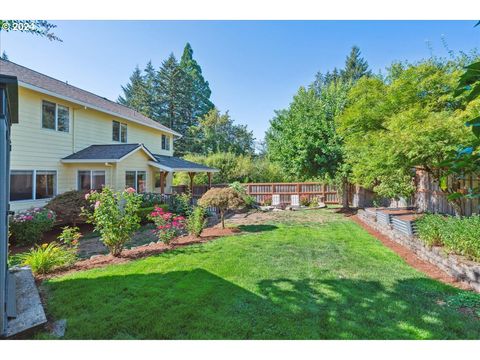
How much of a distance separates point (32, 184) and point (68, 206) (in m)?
1.77

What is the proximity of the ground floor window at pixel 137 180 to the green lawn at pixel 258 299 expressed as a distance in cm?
805

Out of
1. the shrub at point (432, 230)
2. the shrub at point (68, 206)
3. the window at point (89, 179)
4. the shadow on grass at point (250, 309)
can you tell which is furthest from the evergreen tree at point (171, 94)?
the shadow on grass at point (250, 309)

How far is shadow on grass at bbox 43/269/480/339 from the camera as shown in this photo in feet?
10.4

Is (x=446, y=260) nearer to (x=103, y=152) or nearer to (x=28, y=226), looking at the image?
Result: (x=28, y=226)

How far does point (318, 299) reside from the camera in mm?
4051

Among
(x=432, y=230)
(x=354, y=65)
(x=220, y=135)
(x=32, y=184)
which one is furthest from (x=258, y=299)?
(x=354, y=65)

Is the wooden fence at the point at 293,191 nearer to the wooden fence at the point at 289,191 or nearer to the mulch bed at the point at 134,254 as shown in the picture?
the wooden fence at the point at 289,191

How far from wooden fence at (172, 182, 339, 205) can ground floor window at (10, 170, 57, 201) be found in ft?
27.0

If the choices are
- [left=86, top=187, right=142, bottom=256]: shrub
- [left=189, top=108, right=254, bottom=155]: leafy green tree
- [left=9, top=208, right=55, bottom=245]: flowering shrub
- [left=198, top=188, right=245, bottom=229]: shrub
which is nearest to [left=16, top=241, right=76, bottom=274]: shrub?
[left=86, top=187, right=142, bottom=256]: shrub

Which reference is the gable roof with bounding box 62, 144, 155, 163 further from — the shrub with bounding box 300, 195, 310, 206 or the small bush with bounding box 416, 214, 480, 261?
the small bush with bounding box 416, 214, 480, 261

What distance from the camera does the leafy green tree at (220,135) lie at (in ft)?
104

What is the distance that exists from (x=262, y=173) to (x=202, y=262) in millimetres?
17791

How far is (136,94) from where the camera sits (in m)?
43.3

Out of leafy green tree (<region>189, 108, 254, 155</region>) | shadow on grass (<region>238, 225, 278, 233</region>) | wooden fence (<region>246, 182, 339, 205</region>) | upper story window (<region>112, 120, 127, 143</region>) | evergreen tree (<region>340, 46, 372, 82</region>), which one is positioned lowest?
shadow on grass (<region>238, 225, 278, 233</region>)
